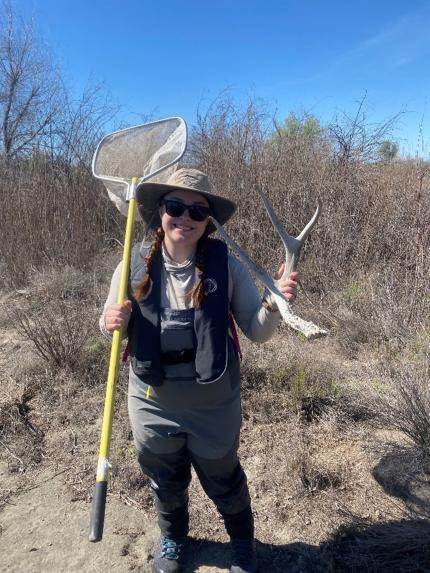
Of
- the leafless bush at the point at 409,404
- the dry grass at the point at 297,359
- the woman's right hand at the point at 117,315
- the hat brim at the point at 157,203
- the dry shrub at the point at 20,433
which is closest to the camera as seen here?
the woman's right hand at the point at 117,315

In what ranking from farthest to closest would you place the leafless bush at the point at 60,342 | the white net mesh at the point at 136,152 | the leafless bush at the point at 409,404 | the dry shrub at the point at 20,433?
the leafless bush at the point at 60,342, the dry shrub at the point at 20,433, the leafless bush at the point at 409,404, the white net mesh at the point at 136,152

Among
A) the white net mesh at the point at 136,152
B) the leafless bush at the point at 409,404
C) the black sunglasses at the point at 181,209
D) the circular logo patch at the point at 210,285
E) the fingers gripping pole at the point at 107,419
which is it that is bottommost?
the leafless bush at the point at 409,404

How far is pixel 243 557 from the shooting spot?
216 centimetres

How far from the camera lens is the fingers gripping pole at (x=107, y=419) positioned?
1660 millimetres

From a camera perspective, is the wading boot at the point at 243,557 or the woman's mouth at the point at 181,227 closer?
the woman's mouth at the point at 181,227

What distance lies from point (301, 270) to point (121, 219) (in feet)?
10.6

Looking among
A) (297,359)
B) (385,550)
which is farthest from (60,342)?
(385,550)

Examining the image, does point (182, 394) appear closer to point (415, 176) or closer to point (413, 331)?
point (413, 331)

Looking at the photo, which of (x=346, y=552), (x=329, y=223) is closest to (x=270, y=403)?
(x=346, y=552)

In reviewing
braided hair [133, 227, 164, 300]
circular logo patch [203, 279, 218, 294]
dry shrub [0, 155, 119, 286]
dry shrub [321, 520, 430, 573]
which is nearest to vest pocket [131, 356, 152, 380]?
braided hair [133, 227, 164, 300]

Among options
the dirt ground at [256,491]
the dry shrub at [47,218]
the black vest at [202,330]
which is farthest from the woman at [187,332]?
the dry shrub at [47,218]

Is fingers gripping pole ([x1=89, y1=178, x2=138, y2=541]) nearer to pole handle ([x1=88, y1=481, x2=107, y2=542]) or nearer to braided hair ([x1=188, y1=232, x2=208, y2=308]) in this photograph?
pole handle ([x1=88, y1=481, x2=107, y2=542])

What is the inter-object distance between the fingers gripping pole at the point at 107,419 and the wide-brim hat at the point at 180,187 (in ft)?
0.26

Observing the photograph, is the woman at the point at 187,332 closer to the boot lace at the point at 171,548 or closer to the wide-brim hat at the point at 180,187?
the wide-brim hat at the point at 180,187
